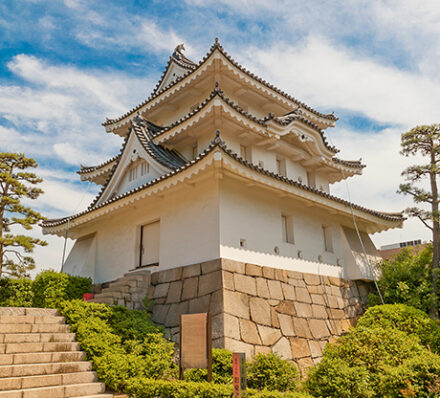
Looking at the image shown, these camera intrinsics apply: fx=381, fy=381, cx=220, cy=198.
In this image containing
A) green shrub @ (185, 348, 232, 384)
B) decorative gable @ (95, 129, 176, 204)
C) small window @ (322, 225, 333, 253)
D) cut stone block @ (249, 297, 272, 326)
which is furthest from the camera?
small window @ (322, 225, 333, 253)

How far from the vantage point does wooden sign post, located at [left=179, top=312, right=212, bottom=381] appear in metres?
6.28

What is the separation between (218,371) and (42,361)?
11.2 ft

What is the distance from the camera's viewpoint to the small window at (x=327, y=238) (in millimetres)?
13104

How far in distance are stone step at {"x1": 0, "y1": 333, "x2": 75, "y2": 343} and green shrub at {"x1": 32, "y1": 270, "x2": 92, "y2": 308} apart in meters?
2.89

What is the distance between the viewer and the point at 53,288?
11.1 metres

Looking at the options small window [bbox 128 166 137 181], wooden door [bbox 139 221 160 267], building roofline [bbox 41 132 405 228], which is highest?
small window [bbox 128 166 137 181]

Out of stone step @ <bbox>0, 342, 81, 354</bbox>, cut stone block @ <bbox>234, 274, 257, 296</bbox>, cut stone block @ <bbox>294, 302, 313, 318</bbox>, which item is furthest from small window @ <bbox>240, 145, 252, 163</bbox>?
stone step @ <bbox>0, 342, 81, 354</bbox>

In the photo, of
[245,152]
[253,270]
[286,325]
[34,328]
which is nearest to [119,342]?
[34,328]

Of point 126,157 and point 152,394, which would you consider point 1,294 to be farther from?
point 152,394

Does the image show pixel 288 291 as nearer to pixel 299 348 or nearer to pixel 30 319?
pixel 299 348

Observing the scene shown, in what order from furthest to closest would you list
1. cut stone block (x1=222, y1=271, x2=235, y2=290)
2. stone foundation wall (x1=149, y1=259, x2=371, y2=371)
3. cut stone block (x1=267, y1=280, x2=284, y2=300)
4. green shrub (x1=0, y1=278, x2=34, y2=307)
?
green shrub (x1=0, y1=278, x2=34, y2=307)
cut stone block (x1=267, y1=280, x2=284, y2=300)
cut stone block (x1=222, y1=271, x2=235, y2=290)
stone foundation wall (x1=149, y1=259, x2=371, y2=371)

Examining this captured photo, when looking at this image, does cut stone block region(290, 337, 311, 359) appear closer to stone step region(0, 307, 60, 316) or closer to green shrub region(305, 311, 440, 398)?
green shrub region(305, 311, 440, 398)

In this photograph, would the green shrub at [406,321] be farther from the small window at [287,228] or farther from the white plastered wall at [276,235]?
the small window at [287,228]

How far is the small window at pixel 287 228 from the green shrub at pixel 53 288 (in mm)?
6529
